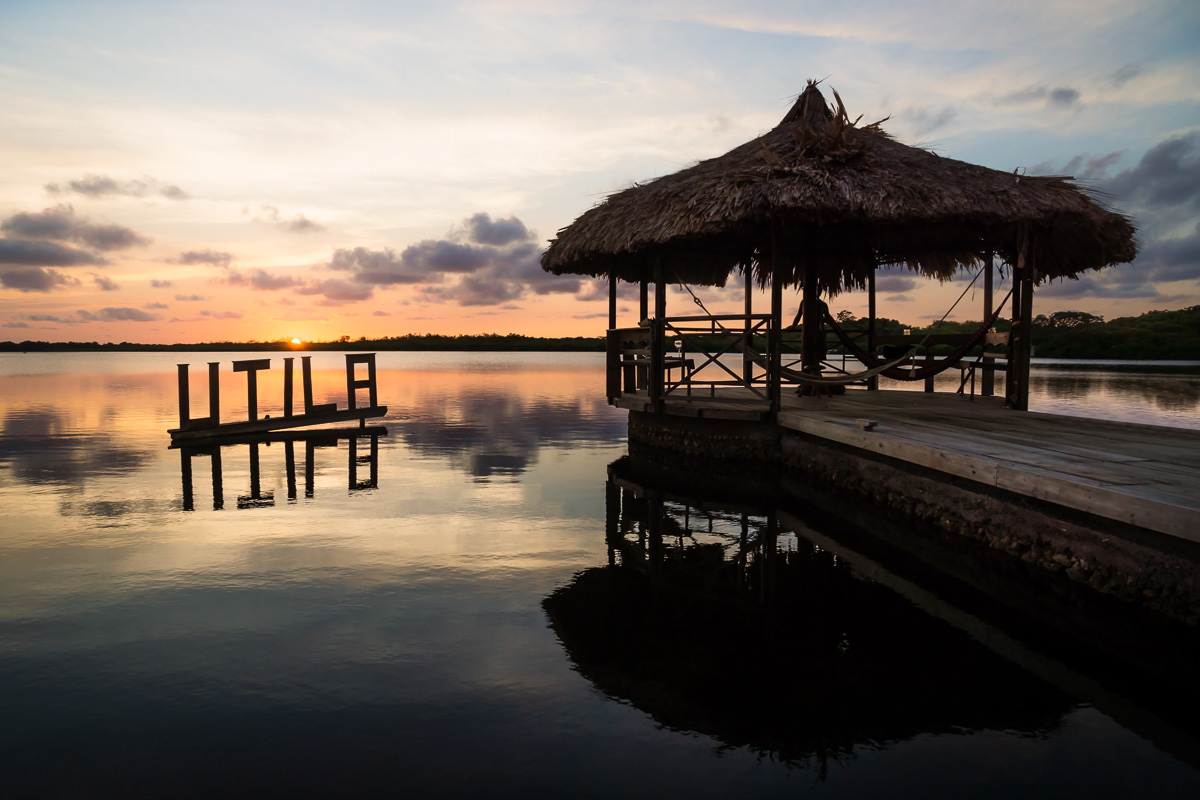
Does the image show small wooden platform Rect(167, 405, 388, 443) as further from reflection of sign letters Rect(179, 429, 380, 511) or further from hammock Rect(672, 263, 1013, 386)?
hammock Rect(672, 263, 1013, 386)

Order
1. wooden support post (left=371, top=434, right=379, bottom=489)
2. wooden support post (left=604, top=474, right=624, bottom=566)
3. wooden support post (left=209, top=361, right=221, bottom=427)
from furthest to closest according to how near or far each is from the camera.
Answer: wooden support post (left=209, top=361, right=221, bottom=427)
wooden support post (left=371, top=434, right=379, bottom=489)
wooden support post (left=604, top=474, right=624, bottom=566)

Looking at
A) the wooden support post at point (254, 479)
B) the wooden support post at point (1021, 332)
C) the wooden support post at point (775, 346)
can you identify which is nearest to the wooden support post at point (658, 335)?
the wooden support post at point (775, 346)

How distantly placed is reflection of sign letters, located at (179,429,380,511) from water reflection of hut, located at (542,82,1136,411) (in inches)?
159

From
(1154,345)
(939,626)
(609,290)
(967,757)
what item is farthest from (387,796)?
(1154,345)

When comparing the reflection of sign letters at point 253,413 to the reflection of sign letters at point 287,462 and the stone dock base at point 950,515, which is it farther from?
the stone dock base at point 950,515

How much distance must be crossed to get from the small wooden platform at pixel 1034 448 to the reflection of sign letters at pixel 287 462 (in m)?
4.46

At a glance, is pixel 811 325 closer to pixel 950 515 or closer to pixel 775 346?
pixel 775 346

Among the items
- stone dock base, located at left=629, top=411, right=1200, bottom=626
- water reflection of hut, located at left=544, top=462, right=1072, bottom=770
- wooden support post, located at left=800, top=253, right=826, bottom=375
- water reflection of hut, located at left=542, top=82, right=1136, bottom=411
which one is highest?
water reflection of hut, located at left=542, top=82, right=1136, bottom=411

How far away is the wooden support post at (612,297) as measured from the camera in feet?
36.9

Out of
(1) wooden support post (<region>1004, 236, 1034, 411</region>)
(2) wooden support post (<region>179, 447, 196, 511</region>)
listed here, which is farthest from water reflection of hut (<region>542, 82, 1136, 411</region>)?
(2) wooden support post (<region>179, 447, 196, 511</region>)

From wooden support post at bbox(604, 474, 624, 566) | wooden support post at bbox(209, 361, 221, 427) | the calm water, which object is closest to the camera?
the calm water

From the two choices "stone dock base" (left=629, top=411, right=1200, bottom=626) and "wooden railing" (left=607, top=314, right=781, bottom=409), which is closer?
"stone dock base" (left=629, top=411, right=1200, bottom=626)

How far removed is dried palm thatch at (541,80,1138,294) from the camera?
7980 mm

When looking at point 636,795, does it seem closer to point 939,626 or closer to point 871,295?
point 939,626
